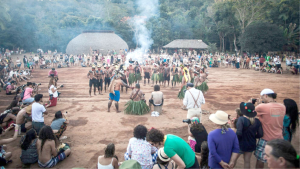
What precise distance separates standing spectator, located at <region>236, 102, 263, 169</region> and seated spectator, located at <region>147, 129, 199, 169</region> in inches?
43.9

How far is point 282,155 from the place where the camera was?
86.7 inches

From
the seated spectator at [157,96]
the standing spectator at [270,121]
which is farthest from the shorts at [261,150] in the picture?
the seated spectator at [157,96]

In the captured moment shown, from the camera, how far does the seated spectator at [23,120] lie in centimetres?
635

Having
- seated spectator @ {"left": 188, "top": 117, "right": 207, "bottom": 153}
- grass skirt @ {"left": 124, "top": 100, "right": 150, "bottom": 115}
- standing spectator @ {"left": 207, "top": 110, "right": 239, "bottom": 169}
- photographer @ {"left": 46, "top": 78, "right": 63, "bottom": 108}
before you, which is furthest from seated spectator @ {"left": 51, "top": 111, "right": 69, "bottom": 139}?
standing spectator @ {"left": 207, "top": 110, "right": 239, "bottom": 169}

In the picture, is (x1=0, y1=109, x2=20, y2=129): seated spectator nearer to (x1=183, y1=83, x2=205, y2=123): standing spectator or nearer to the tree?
(x1=183, y1=83, x2=205, y2=123): standing spectator

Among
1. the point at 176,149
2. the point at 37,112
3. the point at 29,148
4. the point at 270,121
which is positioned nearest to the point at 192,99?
the point at 270,121

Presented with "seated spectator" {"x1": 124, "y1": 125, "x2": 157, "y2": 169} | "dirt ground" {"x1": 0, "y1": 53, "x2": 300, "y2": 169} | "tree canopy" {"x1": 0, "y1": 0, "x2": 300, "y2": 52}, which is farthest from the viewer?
"tree canopy" {"x1": 0, "y1": 0, "x2": 300, "y2": 52}

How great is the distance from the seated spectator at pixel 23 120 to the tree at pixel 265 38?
29.2 meters

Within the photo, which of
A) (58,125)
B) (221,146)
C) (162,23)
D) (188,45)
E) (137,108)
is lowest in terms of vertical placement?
(137,108)

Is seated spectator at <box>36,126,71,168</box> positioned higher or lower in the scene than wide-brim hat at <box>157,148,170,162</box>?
lower

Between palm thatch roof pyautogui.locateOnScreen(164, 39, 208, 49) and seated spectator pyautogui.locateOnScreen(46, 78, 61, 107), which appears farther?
palm thatch roof pyautogui.locateOnScreen(164, 39, 208, 49)

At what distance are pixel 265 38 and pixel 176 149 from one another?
98.8ft

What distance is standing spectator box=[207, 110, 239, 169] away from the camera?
3.33 meters

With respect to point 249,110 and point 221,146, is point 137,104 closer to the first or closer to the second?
point 249,110
